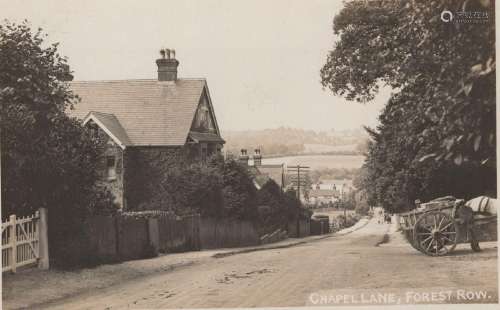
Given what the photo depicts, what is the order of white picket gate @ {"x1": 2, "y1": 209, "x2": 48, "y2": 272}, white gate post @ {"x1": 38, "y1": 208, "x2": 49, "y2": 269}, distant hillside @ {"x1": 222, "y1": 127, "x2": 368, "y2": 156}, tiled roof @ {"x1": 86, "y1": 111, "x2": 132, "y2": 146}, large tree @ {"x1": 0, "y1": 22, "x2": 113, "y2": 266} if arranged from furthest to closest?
tiled roof @ {"x1": 86, "y1": 111, "x2": 132, "y2": 146}
distant hillside @ {"x1": 222, "y1": 127, "x2": 368, "y2": 156}
white gate post @ {"x1": 38, "y1": 208, "x2": 49, "y2": 269}
white picket gate @ {"x1": 2, "y1": 209, "x2": 48, "y2": 272}
large tree @ {"x1": 0, "y1": 22, "x2": 113, "y2": 266}

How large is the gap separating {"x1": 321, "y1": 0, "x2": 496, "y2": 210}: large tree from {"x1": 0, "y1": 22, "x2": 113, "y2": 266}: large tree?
17.3 ft

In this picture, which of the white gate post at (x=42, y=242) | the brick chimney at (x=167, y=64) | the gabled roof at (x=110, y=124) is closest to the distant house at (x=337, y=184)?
the brick chimney at (x=167, y=64)

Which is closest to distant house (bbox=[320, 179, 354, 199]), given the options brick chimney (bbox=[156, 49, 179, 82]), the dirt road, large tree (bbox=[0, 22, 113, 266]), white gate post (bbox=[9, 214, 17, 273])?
brick chimney (bbox=[156, 49, 179, 82])

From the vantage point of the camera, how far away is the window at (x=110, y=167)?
16.7 meters

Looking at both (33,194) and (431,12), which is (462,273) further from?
(33,194)

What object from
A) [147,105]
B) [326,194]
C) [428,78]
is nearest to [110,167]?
[147,105]

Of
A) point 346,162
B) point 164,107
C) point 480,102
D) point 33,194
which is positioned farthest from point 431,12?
point 164,107

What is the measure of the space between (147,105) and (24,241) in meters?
6.63

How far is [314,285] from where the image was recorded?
10742mm

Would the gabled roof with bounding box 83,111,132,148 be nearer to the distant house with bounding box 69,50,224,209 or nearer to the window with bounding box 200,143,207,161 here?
the distant house with bounding box 69,50,224,209

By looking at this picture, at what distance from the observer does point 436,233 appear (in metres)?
13.7

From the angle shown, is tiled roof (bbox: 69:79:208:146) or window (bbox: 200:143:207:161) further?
window (bbox: 200:143:207:161)

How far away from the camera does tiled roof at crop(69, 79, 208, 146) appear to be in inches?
614

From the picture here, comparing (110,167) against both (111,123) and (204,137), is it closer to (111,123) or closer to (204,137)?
(111,123)
